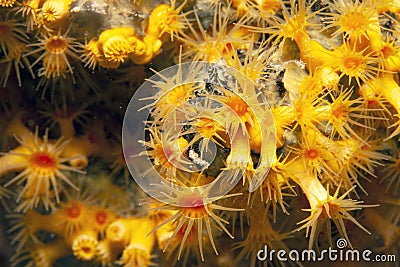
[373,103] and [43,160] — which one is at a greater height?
[373,103]

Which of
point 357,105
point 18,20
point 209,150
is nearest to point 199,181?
point 209,150

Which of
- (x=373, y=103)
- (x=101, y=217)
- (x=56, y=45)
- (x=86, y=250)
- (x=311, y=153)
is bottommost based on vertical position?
(x=86, y=250)

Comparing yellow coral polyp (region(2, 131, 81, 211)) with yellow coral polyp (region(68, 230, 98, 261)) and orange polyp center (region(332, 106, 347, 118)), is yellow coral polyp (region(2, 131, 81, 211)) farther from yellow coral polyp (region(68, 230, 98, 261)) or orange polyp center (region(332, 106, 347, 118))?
orange polyp center (region(332, 106, 347, 118))

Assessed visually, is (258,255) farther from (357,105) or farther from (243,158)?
(357,105)

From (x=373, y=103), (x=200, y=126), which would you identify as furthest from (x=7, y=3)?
(x=373, y=103)

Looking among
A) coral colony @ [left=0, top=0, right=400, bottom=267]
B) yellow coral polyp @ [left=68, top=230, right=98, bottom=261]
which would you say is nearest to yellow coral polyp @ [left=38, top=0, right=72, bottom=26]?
coral colony @ [left=0, top=0, right=400, bottom=267]

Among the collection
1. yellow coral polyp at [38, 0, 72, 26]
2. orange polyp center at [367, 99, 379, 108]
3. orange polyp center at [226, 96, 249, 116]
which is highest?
yellow coral polyp at [38, 0, 72, 26]

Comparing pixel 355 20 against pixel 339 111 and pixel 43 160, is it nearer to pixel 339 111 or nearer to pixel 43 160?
pixel 339 111

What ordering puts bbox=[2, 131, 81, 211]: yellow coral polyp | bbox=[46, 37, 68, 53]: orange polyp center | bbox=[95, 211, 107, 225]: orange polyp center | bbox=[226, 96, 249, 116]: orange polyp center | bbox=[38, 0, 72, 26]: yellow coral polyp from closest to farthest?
bbox=[226, 96, 249, 116]: orange polyp center < bbox=[38, 0, 72, 26]: yellow coral polyp < bbox=[46, 37, 68, 53]: orange polyp center < bbox=[2, 131, 81, 211]: yellow coral polyp < bbox=[95, 211, 107, 225]: orange polyp center

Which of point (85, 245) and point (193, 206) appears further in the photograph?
point (85, 245)
